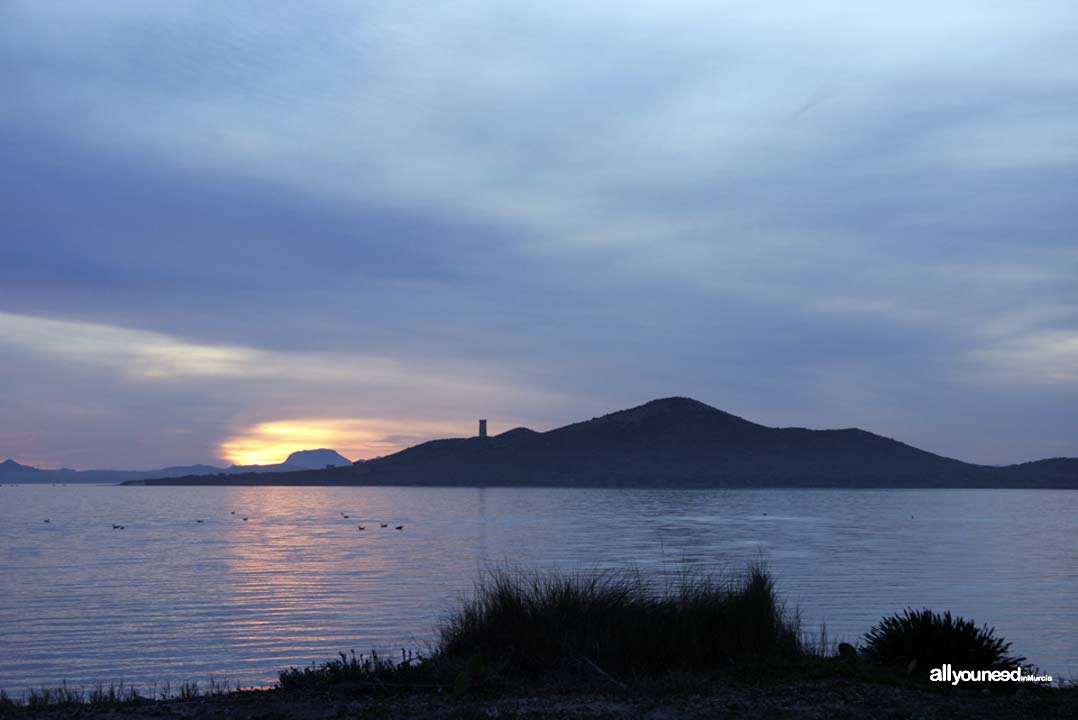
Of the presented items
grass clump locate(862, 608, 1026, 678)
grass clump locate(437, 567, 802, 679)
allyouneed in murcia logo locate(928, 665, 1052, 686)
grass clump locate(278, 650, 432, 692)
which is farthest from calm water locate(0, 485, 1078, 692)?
allyouneed in murcia logo locate(928, 665, 1052, 686)

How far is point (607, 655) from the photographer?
49.1 feet

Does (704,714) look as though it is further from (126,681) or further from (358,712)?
(126,681)

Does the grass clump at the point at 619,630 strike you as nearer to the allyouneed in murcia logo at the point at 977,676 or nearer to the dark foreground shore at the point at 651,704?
the dark foreground shore at the point at 651,704

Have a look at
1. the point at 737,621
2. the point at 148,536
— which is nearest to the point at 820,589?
the point at 737,621

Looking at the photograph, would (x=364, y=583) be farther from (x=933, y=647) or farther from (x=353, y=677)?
(x=933, y=647)

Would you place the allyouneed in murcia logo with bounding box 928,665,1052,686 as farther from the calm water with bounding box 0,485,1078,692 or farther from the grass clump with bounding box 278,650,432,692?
the calm water with bounding box 0,485,1078,692

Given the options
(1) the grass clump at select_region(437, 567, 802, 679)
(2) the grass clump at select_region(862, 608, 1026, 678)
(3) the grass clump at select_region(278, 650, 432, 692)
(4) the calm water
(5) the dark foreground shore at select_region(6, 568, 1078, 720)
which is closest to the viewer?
(5) the dark foreground shore at select_region(6, 568, 1078, 720)

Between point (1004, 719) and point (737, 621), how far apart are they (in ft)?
15.4

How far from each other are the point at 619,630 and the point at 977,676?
4.98 metres

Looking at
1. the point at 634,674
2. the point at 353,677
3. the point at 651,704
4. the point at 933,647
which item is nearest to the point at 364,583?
the point at 353,677

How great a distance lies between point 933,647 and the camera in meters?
14.8

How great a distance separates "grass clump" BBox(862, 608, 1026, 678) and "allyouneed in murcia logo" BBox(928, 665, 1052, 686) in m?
0.16

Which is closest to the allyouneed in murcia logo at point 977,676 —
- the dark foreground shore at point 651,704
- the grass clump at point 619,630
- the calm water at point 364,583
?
the dark foreground shore at point 651,704

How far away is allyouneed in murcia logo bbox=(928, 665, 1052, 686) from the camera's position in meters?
13.8
